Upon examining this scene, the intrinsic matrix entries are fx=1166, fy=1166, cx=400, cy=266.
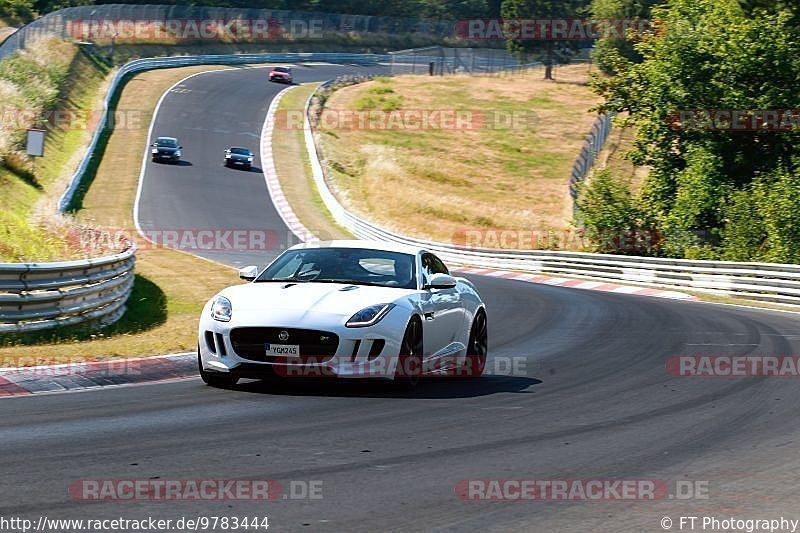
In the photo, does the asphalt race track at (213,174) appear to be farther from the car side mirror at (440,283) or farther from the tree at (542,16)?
the tree at (542,16)

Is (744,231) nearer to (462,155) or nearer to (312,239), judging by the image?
(312,239)

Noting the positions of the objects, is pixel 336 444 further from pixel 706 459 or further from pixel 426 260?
pixel 426 260

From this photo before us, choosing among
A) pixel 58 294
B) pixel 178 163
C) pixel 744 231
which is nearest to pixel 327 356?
pixel 58 294

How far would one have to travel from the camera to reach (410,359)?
10188 mm

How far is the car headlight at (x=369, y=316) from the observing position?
9664 mm

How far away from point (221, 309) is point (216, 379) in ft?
2.16

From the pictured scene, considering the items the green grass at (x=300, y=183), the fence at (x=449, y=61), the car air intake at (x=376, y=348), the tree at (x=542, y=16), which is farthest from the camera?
the fence at (x=449, y=61)

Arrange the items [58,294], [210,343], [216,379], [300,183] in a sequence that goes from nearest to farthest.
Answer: [210,343] → [216,379] → [58,294] → [300,183]

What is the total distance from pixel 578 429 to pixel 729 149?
30.0 metres

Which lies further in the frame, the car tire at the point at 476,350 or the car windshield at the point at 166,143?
the car windshield at the point at 166,143

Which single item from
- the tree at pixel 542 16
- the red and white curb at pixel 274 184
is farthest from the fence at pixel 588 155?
the tree at pixel 542 16

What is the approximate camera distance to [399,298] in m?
10.2

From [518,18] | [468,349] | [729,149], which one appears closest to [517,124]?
[518,18]

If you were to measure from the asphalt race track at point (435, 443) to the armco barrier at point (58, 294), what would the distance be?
3.37 m
